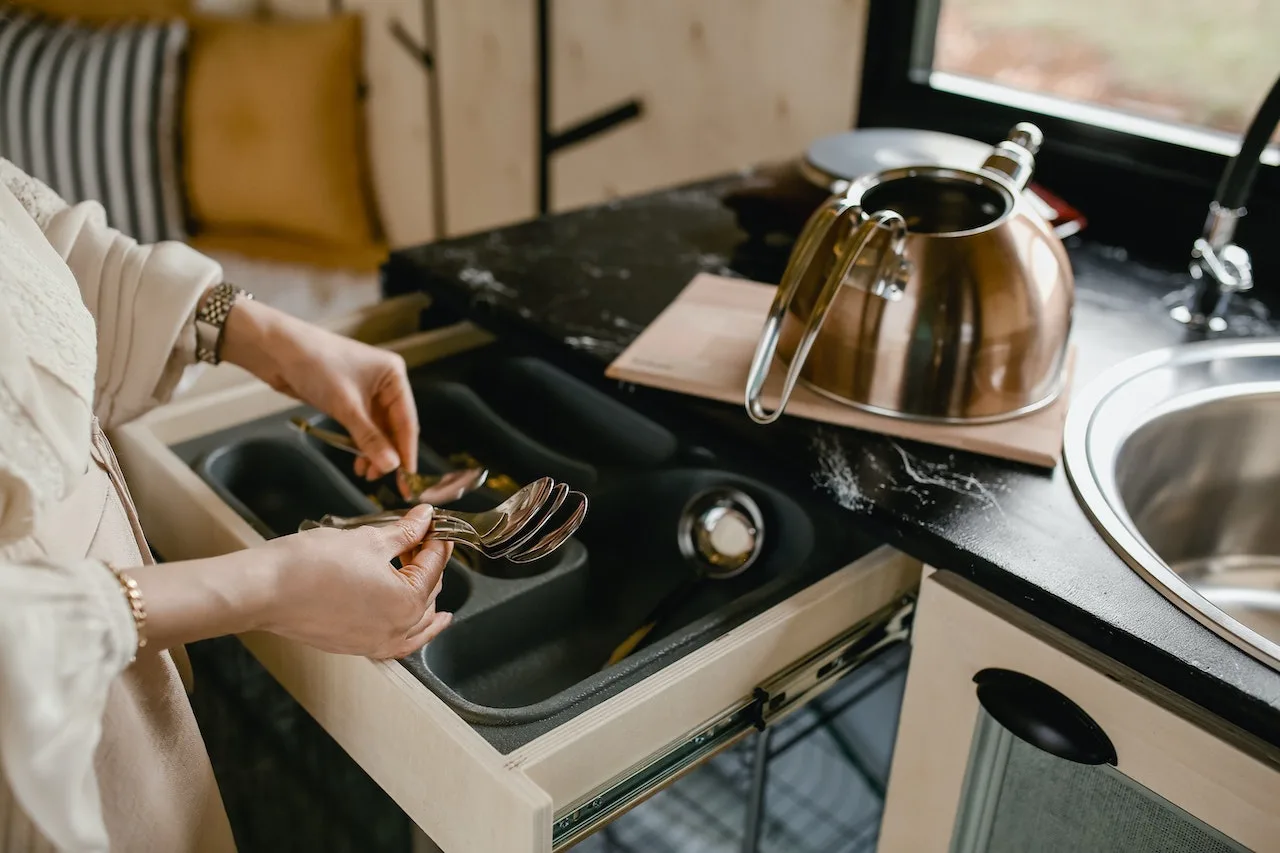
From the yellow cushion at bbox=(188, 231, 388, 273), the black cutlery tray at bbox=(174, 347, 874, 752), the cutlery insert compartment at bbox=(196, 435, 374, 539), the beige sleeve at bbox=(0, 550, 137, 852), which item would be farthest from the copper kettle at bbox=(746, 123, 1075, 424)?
the yellow cushion at bbox=(188, 231, 388, 273)

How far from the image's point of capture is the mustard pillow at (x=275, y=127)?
210 cm

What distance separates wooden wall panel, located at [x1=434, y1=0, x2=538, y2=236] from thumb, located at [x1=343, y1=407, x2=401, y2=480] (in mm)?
1272

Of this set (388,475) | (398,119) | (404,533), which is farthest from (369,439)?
(398,119)

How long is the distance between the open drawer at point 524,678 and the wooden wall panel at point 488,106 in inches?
47.6

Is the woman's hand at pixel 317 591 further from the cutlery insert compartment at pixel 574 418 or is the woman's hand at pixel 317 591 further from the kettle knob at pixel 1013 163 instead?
the kettle knob at pixel 1013 163

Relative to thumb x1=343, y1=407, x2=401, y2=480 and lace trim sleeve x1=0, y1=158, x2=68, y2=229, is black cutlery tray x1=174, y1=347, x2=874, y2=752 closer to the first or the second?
thumb x1=343, y1=407, x2=401, y2=480

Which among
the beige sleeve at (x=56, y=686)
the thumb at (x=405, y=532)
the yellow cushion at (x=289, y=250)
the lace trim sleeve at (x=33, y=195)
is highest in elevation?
the lace trim sleeve at (x=33, y=195)

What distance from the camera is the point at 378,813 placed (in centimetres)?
102

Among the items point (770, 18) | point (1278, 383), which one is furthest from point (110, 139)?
point (1278, 383)

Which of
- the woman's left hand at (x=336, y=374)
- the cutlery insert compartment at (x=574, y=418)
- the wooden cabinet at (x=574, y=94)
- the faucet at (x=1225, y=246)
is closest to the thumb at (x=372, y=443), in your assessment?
the woman's left hand at (x=336, y=374)

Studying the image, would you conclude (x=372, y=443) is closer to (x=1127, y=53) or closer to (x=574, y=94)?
(x=1127, y=53)

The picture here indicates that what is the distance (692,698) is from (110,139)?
185 cm

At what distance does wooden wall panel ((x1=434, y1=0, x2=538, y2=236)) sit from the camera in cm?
206

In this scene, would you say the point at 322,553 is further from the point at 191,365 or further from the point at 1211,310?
the point at 1211,310
